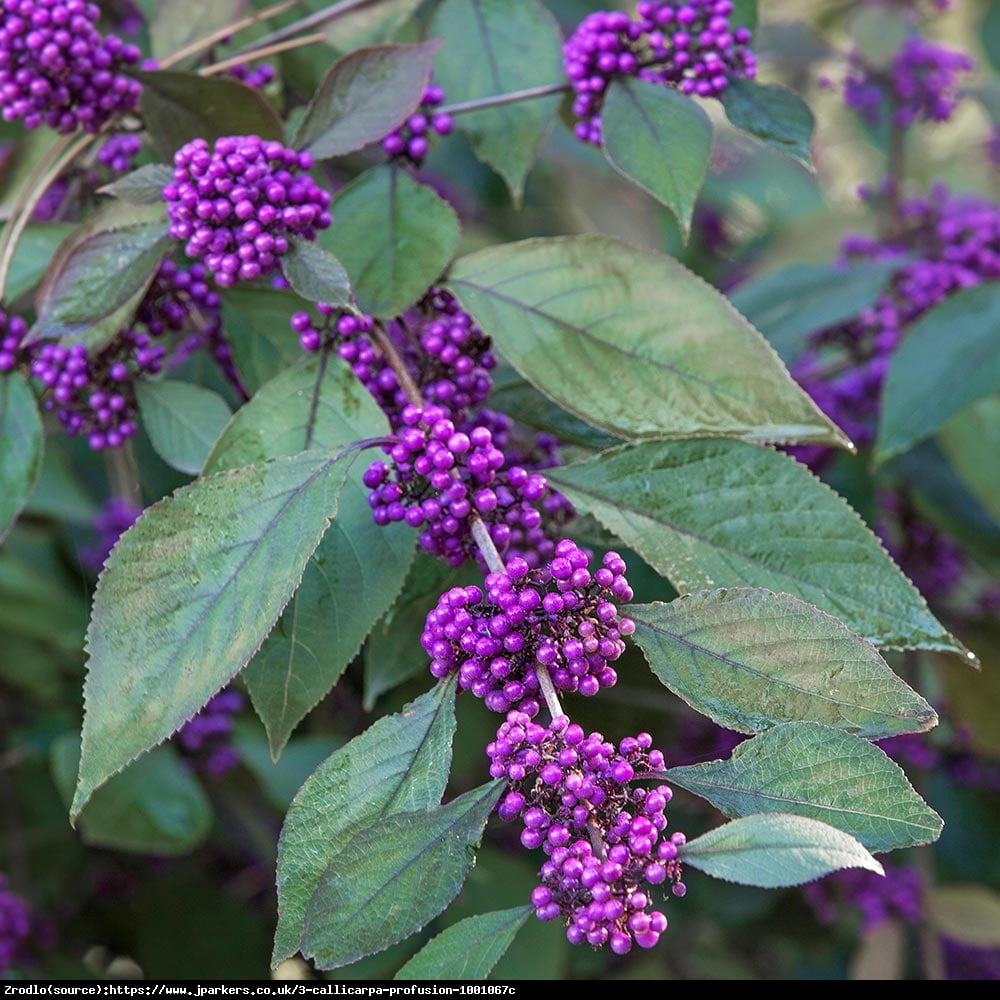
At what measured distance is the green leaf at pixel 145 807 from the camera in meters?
1.59

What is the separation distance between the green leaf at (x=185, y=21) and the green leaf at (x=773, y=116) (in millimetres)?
516

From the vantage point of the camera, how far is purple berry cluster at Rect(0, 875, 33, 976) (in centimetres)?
161

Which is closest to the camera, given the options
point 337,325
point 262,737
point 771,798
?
point 771,798

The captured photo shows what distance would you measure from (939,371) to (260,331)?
78 cm

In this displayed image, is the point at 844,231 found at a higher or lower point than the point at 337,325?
lower

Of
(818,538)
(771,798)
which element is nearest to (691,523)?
(818,538)

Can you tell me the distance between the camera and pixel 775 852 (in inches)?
25.0

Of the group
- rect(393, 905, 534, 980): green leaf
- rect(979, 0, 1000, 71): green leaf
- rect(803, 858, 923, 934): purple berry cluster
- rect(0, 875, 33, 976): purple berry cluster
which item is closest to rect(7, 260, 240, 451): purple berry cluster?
rect(393, 905, 534, 980): green leaf

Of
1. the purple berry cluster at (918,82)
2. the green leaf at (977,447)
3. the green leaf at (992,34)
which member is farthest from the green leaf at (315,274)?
the green leaf at (992,34)

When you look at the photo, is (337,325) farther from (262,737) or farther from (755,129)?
(262,737)

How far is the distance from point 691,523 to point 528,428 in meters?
0.28

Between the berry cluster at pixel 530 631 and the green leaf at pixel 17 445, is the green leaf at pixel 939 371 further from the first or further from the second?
the green leaf at pixel 17 445

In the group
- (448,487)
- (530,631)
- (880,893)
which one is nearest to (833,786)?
(530,631)

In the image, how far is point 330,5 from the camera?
1.33m
